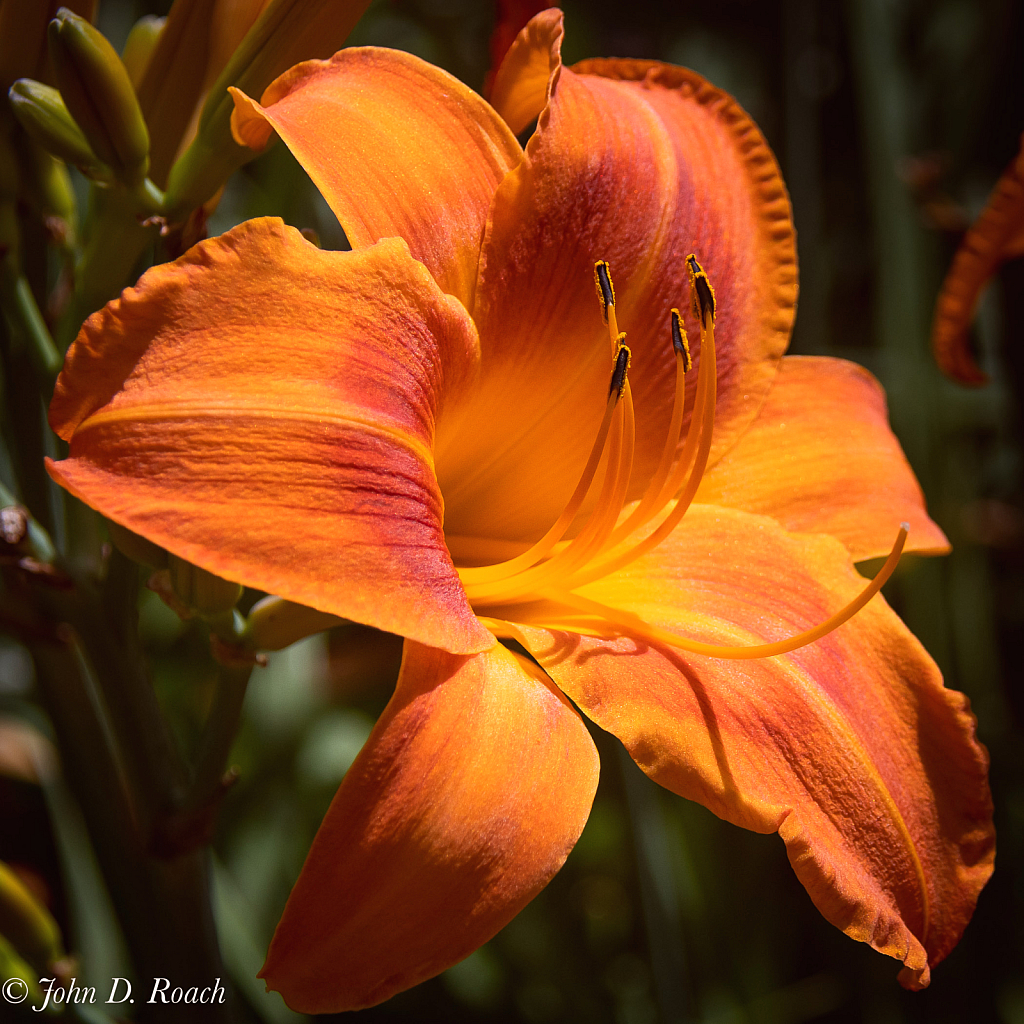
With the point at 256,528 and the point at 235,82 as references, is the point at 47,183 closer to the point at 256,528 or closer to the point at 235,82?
the point at 235,82

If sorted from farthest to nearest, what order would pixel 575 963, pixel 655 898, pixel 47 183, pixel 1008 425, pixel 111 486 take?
pixel 1008 425
pixel 575 963
pixel 655 898
pixel 47 183
pixel 111 486

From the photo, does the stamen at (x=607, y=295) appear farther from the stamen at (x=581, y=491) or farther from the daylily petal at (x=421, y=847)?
the daylily petal at (x=421, y=847)

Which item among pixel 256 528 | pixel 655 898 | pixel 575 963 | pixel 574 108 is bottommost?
pixel 575 963

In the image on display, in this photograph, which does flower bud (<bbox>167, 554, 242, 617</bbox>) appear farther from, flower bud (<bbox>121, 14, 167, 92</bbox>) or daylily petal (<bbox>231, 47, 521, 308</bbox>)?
flower bud (<bbox>121, 14, 167, 92</bbox>)

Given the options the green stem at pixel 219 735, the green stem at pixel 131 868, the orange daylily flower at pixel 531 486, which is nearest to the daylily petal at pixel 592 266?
the orange daylily flower at pixel 531 486

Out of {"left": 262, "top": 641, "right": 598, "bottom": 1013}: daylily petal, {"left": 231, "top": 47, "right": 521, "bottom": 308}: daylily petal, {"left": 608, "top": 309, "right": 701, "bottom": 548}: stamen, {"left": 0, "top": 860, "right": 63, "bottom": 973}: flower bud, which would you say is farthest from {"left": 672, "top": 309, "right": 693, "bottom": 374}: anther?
{"left": 0, "top": 860, "right": 63, "bottom": 973}: flower bud

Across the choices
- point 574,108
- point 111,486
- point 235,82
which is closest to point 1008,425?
point 574,108

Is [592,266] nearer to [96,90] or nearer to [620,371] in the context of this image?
[620,371]

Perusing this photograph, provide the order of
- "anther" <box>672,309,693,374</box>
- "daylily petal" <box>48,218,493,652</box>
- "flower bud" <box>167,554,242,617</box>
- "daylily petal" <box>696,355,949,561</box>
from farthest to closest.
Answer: "daylily petal" <box>696,355,949,561</box> < "anther" <box>672,309,693,374</box> < "flower bud" <box>167,554,242,617</box> < "daylily petal" <box>48,218,493,652</box>
